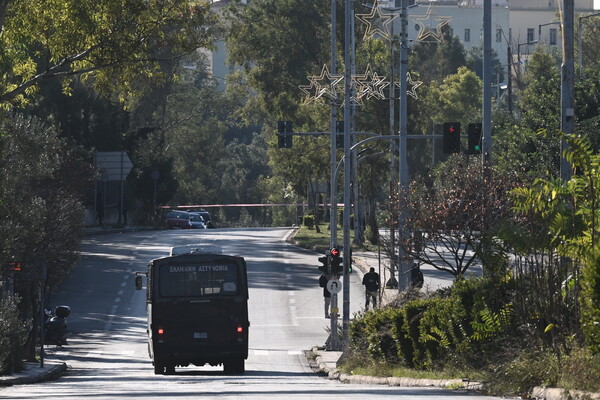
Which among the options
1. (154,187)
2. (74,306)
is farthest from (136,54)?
(154,187)

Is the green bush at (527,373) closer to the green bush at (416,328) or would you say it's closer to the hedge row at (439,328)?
the hedge row at (439,328)

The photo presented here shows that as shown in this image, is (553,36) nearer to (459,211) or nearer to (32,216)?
(459,211)

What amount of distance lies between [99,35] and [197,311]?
7510 millimetres

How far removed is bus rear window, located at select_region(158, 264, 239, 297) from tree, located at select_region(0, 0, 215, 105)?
4.87 meters

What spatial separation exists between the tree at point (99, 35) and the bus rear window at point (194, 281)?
4.87 m

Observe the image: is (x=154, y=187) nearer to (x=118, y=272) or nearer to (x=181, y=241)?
(x=181, y=241)

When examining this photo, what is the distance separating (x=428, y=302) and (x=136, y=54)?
804 cm

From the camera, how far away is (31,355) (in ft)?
110

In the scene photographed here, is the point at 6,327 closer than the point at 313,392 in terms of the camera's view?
No

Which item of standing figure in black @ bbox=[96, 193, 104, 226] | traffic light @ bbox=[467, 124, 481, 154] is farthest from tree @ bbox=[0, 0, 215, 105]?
standing figure in black @ bbox=[96, 193, 104, 226]

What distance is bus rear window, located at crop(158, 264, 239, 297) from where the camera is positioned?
27984mm

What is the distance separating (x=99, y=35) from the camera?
23500 mm

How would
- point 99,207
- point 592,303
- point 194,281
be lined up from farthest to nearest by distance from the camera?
point 99,207 → point 194,281 → point 592,303

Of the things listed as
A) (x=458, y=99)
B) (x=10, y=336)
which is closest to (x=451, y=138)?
(x=10, y=336)
